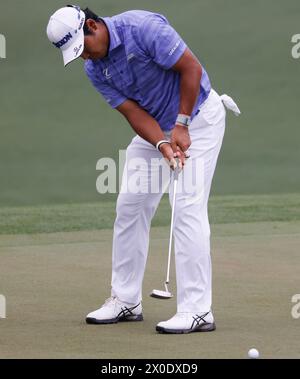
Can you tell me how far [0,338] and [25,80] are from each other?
816 cm

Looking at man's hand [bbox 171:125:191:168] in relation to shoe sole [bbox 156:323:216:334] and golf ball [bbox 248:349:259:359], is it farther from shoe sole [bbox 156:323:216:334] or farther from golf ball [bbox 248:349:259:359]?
golf ball [bbox 248:349:259:359]

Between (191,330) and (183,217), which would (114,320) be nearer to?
(191,330)

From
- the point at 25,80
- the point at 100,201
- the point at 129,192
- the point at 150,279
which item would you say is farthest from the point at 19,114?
the point at 129,192

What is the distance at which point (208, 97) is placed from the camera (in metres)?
5.68

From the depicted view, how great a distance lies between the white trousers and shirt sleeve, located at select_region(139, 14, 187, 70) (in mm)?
373

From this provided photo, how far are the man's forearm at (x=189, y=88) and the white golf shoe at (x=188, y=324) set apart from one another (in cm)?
97

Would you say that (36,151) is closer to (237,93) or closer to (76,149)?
(76,149)

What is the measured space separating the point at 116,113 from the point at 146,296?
6.52 metres

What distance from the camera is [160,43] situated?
5.32m

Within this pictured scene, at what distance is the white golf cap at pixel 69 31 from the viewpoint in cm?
530
